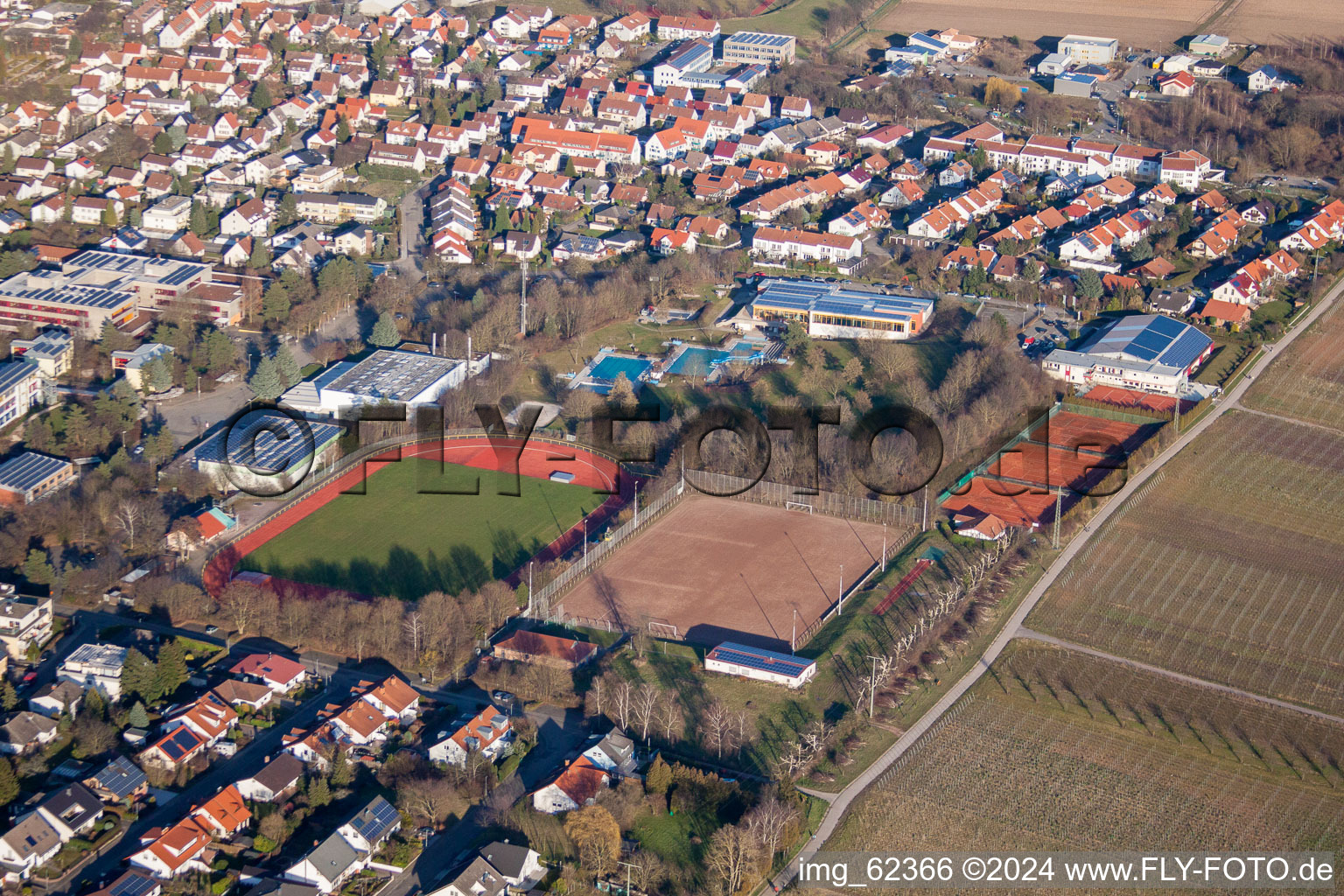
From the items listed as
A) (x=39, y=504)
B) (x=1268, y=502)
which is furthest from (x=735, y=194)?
(x=39, y=504)

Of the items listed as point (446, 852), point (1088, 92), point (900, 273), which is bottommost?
point (446, 852)

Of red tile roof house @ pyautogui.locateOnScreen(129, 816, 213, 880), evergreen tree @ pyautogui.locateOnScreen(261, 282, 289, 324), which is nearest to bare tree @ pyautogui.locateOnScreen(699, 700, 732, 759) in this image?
red tile roof house @ pyautogui.locateOnScreen(129, 816, 213, 880)

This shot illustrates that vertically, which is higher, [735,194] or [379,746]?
[735,194]

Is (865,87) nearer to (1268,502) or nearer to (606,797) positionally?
(1268,502)

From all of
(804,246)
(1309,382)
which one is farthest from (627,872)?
(804,246)

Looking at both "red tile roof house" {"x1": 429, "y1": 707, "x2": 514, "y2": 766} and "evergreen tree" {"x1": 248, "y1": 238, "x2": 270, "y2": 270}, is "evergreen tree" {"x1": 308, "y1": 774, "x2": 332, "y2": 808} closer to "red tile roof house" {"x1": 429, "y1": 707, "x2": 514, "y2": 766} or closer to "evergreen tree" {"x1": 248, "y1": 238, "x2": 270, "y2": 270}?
"red tile roof house" {"x1": 429, "y1": 707, "x2": 514, "y2": 766}

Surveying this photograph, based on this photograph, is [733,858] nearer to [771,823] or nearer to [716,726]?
[771,823]

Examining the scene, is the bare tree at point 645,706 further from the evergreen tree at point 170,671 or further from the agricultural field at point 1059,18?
the agricultural field at point 1059,18

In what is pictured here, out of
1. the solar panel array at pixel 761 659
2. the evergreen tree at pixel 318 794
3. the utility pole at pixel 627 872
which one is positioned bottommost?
the utility pole at pixel 627 872

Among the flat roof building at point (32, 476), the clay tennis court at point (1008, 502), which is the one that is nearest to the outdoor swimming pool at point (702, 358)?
the clay tennis court at point (1008, 502)
